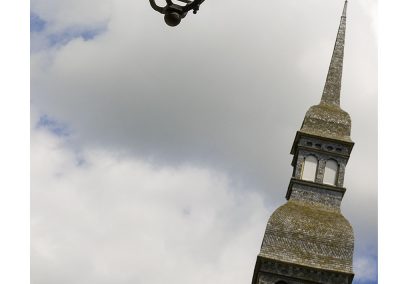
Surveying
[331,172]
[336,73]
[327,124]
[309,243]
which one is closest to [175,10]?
[309,243]

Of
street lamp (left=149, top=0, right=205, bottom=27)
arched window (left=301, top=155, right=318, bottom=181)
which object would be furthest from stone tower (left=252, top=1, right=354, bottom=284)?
street lamp (left=149, top=0, right=205, bottom=27)

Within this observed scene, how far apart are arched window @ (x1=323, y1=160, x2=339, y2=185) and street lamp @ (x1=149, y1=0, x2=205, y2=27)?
3664 cm

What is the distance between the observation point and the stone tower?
115 feet

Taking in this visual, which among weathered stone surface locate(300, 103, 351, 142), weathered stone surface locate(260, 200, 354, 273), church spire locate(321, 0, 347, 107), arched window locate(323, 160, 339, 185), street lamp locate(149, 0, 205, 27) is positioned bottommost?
street lamp locate(149, 0, 205, 27)

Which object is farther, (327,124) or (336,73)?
(336,73)

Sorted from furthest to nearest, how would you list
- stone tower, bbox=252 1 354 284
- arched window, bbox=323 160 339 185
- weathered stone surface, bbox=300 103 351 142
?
weathered stone surface, bbox=300 103 351 142 → arched window, bbox=323 160 339 185 → stone tower, bbox=252 1 354 284

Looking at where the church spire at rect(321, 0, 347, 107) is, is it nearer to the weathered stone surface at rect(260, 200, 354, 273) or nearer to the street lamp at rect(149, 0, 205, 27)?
the weathered stone surface at rect(260, 200, 354, 273)

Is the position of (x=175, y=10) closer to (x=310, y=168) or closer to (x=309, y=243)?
(x=309, y=243)

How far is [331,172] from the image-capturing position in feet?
138

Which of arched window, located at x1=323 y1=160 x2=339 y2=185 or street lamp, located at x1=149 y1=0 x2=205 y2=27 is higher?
arched window, located at x1=323 y1=160 x2=339 y2=185

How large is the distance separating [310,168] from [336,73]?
319 inches

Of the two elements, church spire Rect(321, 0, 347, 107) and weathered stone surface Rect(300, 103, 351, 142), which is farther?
church spire Rect(321, 0, 347, 107)

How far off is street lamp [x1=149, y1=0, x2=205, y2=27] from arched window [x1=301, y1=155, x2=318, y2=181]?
120 feet

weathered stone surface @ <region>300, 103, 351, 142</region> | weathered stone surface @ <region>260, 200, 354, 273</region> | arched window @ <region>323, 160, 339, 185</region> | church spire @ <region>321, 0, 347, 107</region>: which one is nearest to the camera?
weathered stone surface @ <region>260, 200, 354, 273</region>
